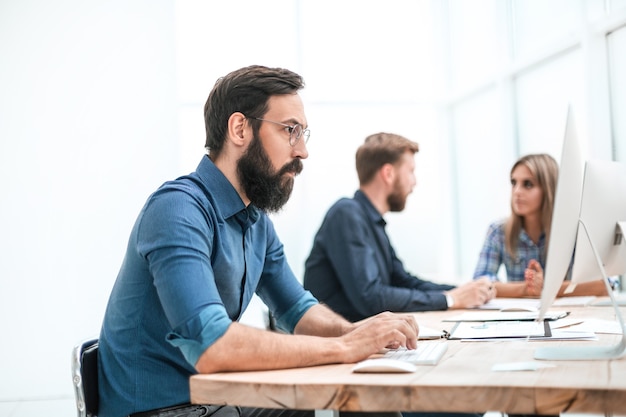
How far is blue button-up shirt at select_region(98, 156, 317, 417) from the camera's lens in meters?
1.43

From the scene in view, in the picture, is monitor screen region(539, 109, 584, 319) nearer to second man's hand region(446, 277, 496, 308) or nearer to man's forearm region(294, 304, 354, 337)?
man's forearm region(294, 304, 354, 337)

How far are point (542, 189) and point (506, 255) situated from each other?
348 mm

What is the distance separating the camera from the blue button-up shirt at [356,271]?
2.78m

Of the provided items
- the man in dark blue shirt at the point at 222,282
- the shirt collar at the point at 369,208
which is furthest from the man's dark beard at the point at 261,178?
the shirt collar at the point at 369,208

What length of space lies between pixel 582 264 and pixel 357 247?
1.39 m

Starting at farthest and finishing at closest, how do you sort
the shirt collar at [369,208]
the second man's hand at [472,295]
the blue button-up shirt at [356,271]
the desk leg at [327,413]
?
the shirt collar at [369,208] < the blue button-up shirt at [356,271] < the second man's hand at [472,295] < the desk leg at [327,413]

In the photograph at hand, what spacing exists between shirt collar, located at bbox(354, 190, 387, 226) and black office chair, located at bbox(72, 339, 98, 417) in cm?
172

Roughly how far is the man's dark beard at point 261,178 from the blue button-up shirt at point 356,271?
101 centimetres

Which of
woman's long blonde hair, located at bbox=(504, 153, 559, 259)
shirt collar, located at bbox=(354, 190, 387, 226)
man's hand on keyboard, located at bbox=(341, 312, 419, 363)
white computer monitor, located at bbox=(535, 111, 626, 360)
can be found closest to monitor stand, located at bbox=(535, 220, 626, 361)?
white computer monitor, located at bbox=(535, 111, 626, 360)

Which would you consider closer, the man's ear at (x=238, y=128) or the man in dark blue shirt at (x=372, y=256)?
the man's ear at (x=238, y=128)

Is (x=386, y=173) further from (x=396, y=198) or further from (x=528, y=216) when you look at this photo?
(x=528, y=216)

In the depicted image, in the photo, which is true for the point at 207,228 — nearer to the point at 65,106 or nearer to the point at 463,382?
the point at 463,382

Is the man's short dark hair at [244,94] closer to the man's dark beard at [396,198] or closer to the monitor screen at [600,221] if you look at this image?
the monitor screen at [600,221]

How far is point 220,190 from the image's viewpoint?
1778 millimetres
